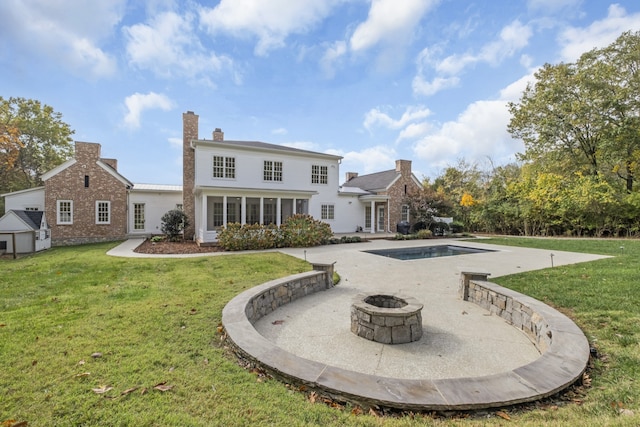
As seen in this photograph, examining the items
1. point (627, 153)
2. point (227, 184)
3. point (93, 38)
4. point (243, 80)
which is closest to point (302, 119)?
point (243, 80)

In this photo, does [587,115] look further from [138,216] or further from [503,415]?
[138,216]

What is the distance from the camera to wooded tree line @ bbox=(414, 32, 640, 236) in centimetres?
1794

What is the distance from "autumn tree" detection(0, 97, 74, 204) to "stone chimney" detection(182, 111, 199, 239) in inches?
476

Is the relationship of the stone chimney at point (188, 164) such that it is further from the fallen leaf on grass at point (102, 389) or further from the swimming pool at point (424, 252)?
the fallen leaf on grass at point (102, 389)

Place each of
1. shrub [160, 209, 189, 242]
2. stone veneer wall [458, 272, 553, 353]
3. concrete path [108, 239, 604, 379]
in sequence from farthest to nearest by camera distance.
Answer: shrub [160, 209, 189, 242]
stone veneer wall [458, 272, 553, 353]
concrete path [108, 239, 604, 379]

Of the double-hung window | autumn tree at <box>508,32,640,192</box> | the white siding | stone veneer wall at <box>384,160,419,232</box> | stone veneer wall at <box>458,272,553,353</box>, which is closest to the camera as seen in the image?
stone veneer wall at <box>458,272,553,353</box>

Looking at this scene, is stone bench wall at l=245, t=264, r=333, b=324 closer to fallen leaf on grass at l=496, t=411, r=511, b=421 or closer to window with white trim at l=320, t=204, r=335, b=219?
fallen leaf on grass at l=496, t=411, r=511, b=421

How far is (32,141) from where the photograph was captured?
2194cm

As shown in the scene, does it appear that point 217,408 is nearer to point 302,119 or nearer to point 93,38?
point 93,38

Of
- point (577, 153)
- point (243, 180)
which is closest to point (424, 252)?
point (243, 180)

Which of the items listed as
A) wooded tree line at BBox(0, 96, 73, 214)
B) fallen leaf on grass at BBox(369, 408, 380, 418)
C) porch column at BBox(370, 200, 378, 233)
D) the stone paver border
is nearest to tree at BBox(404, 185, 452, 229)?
porch column at BBox(370, 200, 378, 233)

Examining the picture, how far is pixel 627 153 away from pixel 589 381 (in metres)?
24.2

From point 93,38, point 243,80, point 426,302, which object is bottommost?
point 426,302

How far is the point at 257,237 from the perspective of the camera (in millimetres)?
13273
